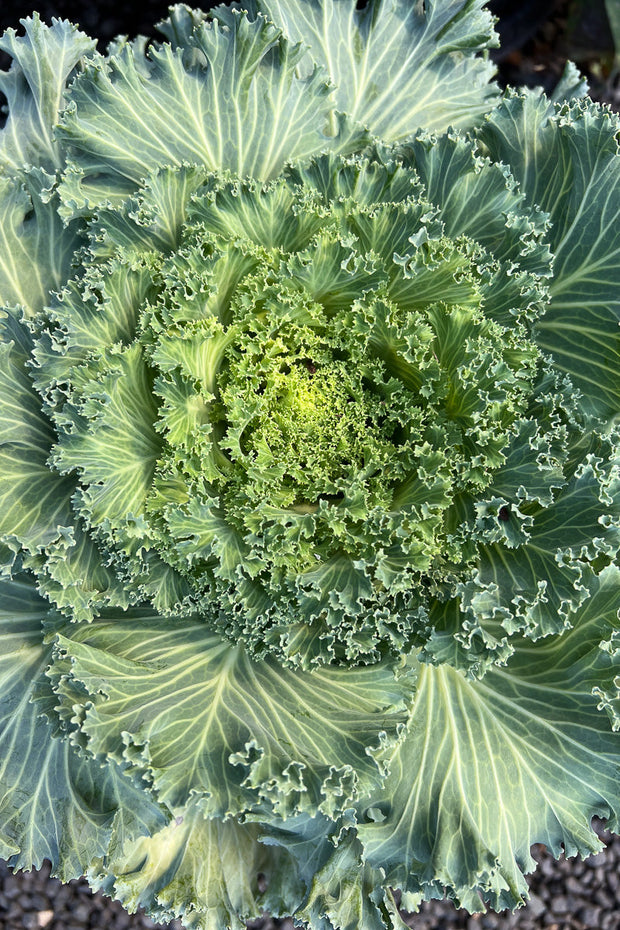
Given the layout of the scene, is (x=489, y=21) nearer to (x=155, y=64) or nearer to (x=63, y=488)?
(x=155, y=64)

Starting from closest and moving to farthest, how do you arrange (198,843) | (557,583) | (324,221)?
(557,583) < (324,221) < (198,843)

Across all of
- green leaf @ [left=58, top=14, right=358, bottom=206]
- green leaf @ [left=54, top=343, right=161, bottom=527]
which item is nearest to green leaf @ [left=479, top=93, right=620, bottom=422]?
green leaf @ [left=58, top=14, right=358, bottom=206]

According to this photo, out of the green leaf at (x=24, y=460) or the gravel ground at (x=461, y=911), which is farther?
the gravel ground at (x=461, y=911)

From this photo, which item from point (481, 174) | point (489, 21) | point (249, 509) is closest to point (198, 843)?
point (249, 509)

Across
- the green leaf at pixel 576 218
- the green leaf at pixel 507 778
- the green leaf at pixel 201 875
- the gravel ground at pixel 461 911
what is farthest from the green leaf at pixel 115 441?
the gravel ground at pixel 461 911

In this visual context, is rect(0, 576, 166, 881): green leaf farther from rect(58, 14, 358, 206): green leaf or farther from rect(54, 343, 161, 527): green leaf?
rect(58, 14, 358, 206): green leaf

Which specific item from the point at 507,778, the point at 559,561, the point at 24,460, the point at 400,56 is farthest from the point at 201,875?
the point at 400,56

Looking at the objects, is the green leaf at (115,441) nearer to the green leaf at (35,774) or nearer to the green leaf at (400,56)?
the green leaf at (35,774)
